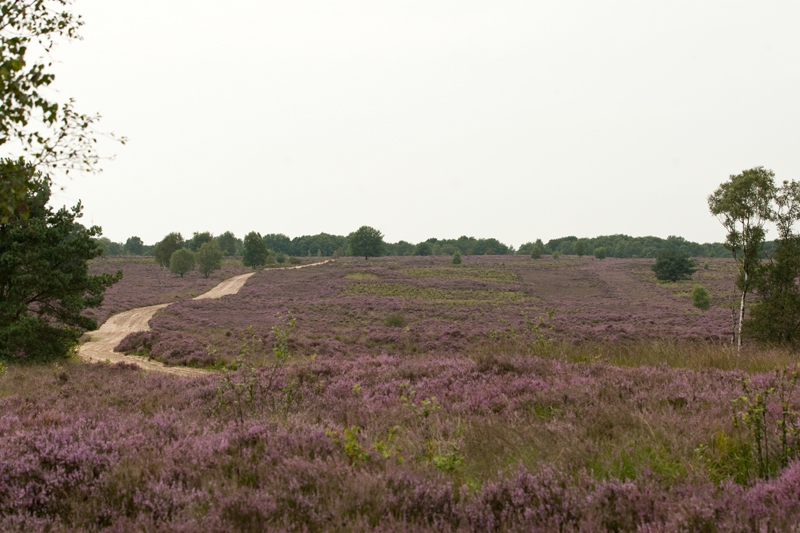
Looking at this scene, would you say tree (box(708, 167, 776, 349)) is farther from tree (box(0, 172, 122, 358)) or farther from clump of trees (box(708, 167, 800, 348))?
tree (box(0, 172, 122, 358))

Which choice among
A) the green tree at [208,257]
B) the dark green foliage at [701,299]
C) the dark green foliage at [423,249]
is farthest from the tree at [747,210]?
the dark green foliage at [423,249]

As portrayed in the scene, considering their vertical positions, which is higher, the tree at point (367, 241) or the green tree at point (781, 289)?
the tree at point (367, 241)

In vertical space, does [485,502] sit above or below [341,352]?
above

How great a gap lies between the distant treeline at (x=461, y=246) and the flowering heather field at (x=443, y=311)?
4611 centimetres

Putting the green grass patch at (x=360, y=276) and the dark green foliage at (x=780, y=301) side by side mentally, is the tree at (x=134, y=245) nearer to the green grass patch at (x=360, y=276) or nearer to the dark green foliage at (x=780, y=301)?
the green grass patch at (x=360, y=276)

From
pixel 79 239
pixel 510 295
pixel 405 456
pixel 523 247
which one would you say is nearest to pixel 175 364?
pixel 79 239

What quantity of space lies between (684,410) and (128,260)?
12446 centimetres

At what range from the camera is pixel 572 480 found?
12.0ft

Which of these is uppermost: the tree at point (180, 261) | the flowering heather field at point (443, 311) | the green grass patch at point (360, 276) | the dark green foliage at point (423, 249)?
the dark green foliage at point (423, 249)

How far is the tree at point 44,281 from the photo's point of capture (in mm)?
17906

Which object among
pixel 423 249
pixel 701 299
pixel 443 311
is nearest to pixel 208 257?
pixel 443 311

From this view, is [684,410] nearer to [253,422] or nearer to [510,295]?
[253,422]

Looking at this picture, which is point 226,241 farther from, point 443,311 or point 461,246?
point 443,311

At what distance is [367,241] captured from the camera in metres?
119
